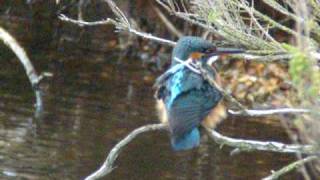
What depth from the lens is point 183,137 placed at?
5457 millimetres

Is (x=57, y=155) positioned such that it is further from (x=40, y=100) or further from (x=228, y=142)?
(x=228, y=142)

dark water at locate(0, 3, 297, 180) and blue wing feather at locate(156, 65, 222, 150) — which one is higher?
blue wing feather at locate(156, 65, 222, 150)

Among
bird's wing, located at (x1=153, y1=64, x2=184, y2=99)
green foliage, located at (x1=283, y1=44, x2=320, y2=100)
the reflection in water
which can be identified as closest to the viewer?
green foliage, located at (x1=283, y1=44, x2=320, y2=100)

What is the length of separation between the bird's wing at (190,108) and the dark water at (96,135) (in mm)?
2250

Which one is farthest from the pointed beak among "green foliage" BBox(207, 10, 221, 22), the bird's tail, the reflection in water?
the reflection in water

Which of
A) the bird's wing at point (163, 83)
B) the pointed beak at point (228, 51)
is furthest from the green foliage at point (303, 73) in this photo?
the bird's wing at point (163, 83)

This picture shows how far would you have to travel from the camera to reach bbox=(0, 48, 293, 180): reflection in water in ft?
25.7

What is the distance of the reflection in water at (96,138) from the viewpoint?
25.7ft

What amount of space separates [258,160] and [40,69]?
163 inches

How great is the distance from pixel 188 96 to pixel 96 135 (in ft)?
11.0

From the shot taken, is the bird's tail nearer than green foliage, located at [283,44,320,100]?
No

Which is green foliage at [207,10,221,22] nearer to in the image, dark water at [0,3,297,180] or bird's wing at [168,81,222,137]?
bird's wing at [168,81,222,137]

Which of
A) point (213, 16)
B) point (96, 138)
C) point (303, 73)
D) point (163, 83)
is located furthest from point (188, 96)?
point (96, 138)

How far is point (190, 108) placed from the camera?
5492 mm
